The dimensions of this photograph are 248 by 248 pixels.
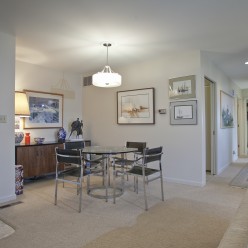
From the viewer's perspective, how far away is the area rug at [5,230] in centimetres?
215

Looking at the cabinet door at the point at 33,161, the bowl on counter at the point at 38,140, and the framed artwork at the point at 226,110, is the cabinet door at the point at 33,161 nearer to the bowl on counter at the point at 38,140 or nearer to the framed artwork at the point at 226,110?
the bowl on counter at the point at 38,140

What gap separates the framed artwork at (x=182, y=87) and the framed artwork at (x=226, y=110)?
5.28 ft

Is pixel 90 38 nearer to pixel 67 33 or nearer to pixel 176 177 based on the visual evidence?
pixel 67 33

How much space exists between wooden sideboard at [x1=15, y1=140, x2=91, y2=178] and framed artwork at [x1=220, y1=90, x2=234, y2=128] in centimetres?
384

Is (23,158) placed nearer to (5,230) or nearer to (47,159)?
(47,159)

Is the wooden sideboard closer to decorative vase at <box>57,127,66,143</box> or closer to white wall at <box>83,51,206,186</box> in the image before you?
decorative vase at <box>57,127,66,143</box>

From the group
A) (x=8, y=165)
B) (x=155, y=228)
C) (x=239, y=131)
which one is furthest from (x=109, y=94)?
(x=239, y=131)

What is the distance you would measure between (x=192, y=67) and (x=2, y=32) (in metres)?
3.09

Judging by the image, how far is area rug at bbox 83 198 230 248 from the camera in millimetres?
1981

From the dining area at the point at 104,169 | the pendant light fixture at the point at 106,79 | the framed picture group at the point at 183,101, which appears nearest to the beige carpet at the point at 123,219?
the dining area at the point at 104,169

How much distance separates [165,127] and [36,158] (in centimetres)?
254

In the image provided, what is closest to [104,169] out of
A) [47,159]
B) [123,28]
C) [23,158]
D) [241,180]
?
[47,159]

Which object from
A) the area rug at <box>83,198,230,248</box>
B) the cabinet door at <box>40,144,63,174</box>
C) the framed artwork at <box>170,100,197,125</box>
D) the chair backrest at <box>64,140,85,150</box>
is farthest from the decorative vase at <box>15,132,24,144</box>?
the framed artwork at <box>170,100,197,125</box>

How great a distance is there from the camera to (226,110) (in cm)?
555
